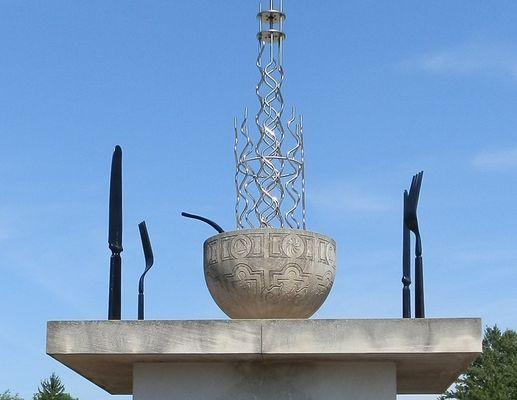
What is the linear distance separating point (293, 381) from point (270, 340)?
1.73 feet

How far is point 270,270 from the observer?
7.98 m

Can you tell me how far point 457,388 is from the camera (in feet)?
162

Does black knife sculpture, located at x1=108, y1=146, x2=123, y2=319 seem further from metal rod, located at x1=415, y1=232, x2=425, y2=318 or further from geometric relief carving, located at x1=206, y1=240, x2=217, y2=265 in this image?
metal rod, located at x1=415, y1=232, x2=425, y2=318

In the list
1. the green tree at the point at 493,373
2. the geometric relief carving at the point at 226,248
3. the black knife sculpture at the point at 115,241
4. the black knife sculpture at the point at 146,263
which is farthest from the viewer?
the green tree at the point at 493,373

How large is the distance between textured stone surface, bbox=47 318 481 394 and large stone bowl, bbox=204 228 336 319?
39 cm

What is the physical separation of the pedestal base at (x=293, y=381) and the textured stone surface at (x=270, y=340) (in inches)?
6.1

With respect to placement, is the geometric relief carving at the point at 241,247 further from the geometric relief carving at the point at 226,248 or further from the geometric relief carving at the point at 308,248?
the geometric relief carving at the point at 308,248

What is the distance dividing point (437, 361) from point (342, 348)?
85 centimetres

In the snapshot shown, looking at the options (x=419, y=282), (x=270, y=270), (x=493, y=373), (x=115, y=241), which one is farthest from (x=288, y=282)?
(x=493, y=373)

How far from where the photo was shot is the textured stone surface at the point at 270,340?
300 inches

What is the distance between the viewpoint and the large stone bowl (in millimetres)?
7988

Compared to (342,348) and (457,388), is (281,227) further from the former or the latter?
(457,388)

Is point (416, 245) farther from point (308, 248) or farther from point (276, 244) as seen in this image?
point (276, 244)

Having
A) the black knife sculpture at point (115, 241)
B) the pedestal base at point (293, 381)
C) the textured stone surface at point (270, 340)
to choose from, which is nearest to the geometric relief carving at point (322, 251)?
the textured stone surface at point (270, 340)
